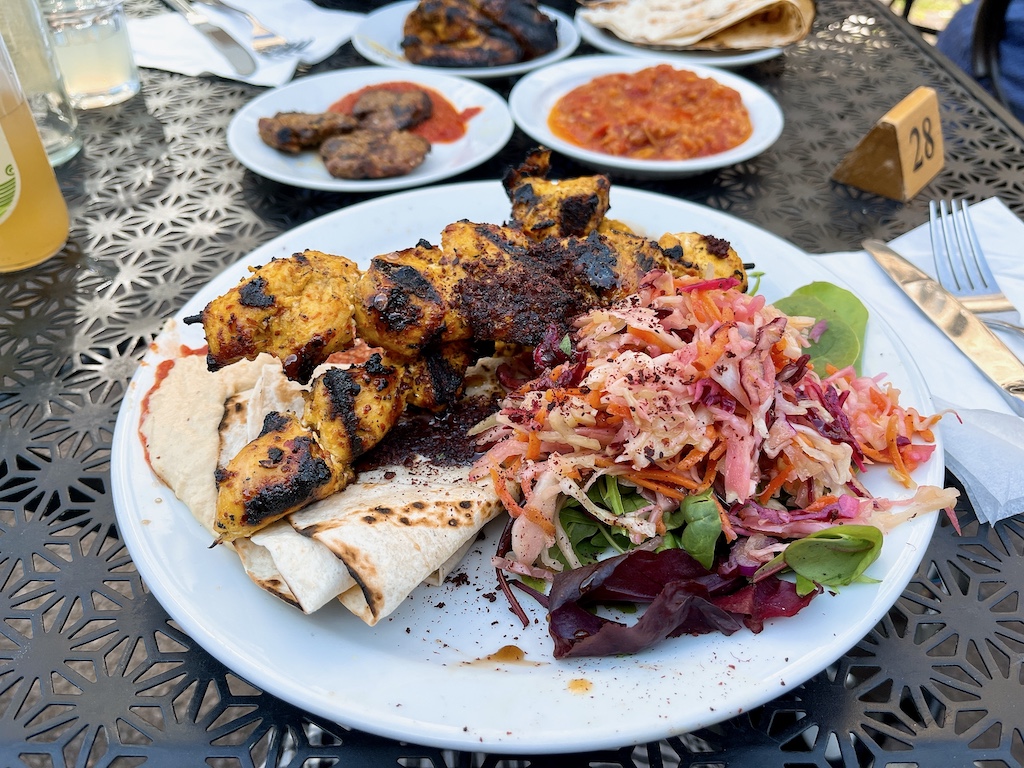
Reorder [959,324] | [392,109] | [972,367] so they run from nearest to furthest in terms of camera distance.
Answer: [972,367], [959,324], [392,109]

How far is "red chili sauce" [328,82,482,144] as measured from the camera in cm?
398

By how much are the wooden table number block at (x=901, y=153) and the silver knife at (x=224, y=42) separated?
12.0 ft

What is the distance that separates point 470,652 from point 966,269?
2540 mm

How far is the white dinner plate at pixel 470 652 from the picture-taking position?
4.77ft

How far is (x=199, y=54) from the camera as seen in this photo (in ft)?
15.7

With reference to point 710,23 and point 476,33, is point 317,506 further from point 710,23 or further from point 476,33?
point 710,23

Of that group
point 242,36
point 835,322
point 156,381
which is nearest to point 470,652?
point 156,381

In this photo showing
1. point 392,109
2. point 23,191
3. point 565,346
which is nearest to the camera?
point 565,346

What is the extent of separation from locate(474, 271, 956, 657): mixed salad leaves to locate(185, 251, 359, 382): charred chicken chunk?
57 cm

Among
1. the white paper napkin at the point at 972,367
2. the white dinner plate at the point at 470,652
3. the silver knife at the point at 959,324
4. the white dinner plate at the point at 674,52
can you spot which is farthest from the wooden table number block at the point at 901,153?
the white dinner plate at the point at 470,652

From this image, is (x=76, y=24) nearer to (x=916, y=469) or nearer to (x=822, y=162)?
(x=822, y=162)

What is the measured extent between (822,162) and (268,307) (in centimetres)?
328

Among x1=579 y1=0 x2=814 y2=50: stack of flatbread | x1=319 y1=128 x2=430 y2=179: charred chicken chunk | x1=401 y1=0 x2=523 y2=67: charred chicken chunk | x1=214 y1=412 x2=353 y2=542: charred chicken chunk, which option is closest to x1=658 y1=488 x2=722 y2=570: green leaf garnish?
x1=214 y1=412 x2=353 y2=542: charred chicken chunk

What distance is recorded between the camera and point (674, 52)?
4848mm
